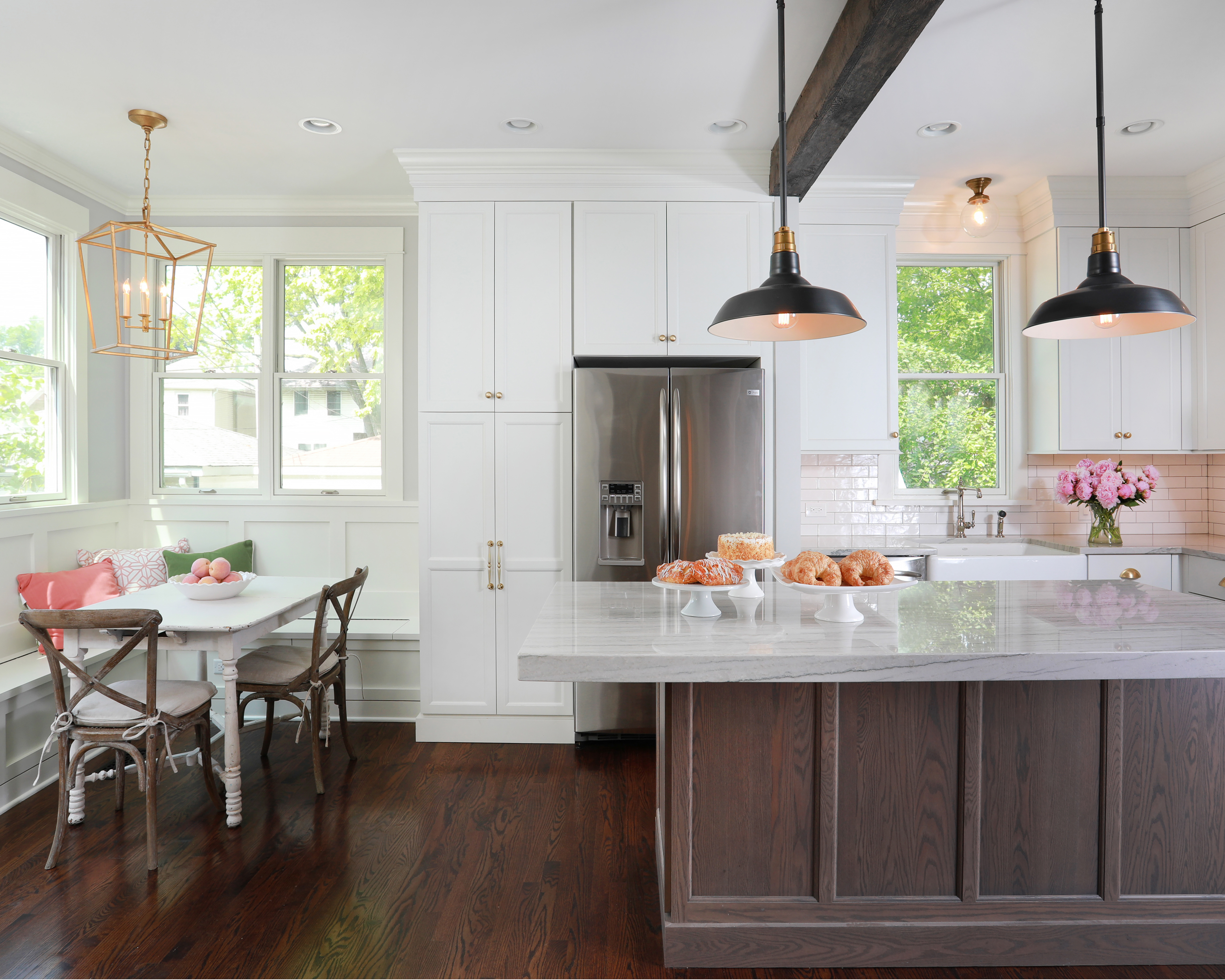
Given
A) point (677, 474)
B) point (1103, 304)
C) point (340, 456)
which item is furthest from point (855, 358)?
point (340, 456)

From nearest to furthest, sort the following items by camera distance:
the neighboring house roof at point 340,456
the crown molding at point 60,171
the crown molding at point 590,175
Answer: the crown molding at point 60,171 → the crown molding at point 590,175 → the neighboring house roof at point 340,456

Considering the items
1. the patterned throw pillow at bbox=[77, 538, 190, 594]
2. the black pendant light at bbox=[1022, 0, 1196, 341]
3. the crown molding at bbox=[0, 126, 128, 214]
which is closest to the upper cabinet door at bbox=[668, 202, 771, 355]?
the black pendant light at bbox=[1022, 0, 1196, 341]

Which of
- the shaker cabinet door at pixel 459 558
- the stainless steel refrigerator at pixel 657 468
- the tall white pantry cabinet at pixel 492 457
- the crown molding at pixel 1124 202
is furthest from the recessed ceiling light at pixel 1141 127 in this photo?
the shaker cabinet door at pixel 459 558

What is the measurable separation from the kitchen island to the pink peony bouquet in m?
2.05

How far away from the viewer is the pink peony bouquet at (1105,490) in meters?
3.59

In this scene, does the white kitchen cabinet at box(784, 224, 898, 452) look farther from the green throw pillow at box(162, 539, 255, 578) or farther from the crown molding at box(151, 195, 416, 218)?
the green throw pillow at box(162, 539, 255, 578)

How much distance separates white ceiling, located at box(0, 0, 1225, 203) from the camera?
91.4 inches

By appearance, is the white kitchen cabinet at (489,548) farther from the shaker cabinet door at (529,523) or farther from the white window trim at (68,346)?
the white window trim at (68,346)

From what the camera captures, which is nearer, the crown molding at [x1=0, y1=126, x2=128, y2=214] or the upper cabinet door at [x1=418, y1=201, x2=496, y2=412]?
the crown molding at [x1=0, y1=126, x2=128, y2=214]

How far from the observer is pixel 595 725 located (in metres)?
3.34

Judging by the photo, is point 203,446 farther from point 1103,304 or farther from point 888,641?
point 1103,304

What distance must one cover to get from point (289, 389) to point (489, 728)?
2.24 metres

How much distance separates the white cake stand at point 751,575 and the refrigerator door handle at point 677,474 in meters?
1.00

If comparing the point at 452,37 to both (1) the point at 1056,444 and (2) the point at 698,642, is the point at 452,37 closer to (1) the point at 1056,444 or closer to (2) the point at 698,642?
(2) the point at 698,642
